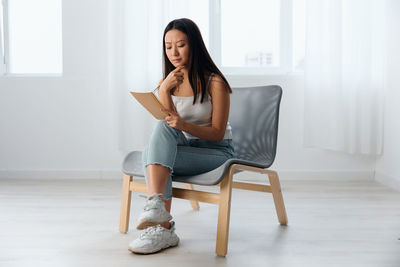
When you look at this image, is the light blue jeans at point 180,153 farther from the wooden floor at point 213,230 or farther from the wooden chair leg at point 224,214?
the wooden floor at point 213,230

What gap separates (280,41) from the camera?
11.1ft

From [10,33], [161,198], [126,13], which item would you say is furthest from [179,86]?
[10,33]

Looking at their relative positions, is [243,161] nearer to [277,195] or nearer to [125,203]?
[277,195]

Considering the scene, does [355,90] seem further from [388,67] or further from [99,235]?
[99,235]

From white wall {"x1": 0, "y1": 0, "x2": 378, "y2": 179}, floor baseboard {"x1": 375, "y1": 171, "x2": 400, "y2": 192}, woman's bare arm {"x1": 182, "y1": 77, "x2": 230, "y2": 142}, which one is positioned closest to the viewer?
woman's bare arm {"x1": 182, "y1": 77, "x2": 230, "y2": 142}

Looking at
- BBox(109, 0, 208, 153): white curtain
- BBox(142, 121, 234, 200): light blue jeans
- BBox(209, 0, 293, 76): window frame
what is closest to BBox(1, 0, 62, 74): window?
BBox(109, 0, 208, 153): white curtain

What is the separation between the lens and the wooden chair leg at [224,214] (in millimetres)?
1625

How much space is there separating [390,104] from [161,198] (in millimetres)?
2102

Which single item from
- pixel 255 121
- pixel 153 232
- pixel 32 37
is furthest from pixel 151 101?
pixel 32 37

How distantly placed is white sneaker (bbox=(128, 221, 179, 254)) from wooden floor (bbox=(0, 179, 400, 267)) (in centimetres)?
3

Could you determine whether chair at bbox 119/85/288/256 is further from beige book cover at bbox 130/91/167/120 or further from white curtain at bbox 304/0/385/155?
white curtain at bbox 304/0/385/155

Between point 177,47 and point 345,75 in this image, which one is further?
point 345,75

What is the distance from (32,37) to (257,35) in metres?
1.80

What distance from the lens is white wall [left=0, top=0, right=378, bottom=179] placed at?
10.7 feet
